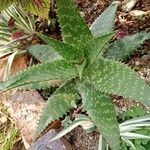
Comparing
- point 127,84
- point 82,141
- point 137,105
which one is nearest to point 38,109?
point 82,141

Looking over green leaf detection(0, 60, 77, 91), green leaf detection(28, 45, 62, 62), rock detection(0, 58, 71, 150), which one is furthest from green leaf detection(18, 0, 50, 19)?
rock detection(0, 58, 71, 150)

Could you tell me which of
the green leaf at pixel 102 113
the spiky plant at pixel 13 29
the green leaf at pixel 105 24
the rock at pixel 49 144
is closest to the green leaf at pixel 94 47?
the green leaf at pixel 102 113

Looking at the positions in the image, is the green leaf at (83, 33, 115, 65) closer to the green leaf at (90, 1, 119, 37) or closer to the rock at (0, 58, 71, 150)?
the green leaf at (90, 1, 119, 37)

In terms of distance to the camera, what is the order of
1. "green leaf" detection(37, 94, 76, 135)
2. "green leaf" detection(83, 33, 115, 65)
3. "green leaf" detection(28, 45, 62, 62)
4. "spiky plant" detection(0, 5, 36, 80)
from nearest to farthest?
"green leaf" detection(83, 33, 115, 65)
"green leaf" detection(37, 94, 76, 135)
"green leaf" detection(28, 45, 62, 62)
"spiky plant" detection(0, 5, 36, 80)

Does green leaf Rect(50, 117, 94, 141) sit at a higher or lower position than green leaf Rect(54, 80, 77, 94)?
lower

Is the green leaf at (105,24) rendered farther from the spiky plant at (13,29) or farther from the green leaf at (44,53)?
the spiky plant at (13,29)

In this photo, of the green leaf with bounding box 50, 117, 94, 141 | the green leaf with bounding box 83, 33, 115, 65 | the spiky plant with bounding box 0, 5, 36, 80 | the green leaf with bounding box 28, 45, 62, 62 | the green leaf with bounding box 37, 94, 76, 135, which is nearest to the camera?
the green leaf with bounding box 83, 33, 115, 65

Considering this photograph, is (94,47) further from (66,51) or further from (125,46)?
(125,46)

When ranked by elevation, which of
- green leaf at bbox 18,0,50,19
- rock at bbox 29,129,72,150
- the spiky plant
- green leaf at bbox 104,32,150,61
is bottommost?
rock at bbox 29,129,72,150
